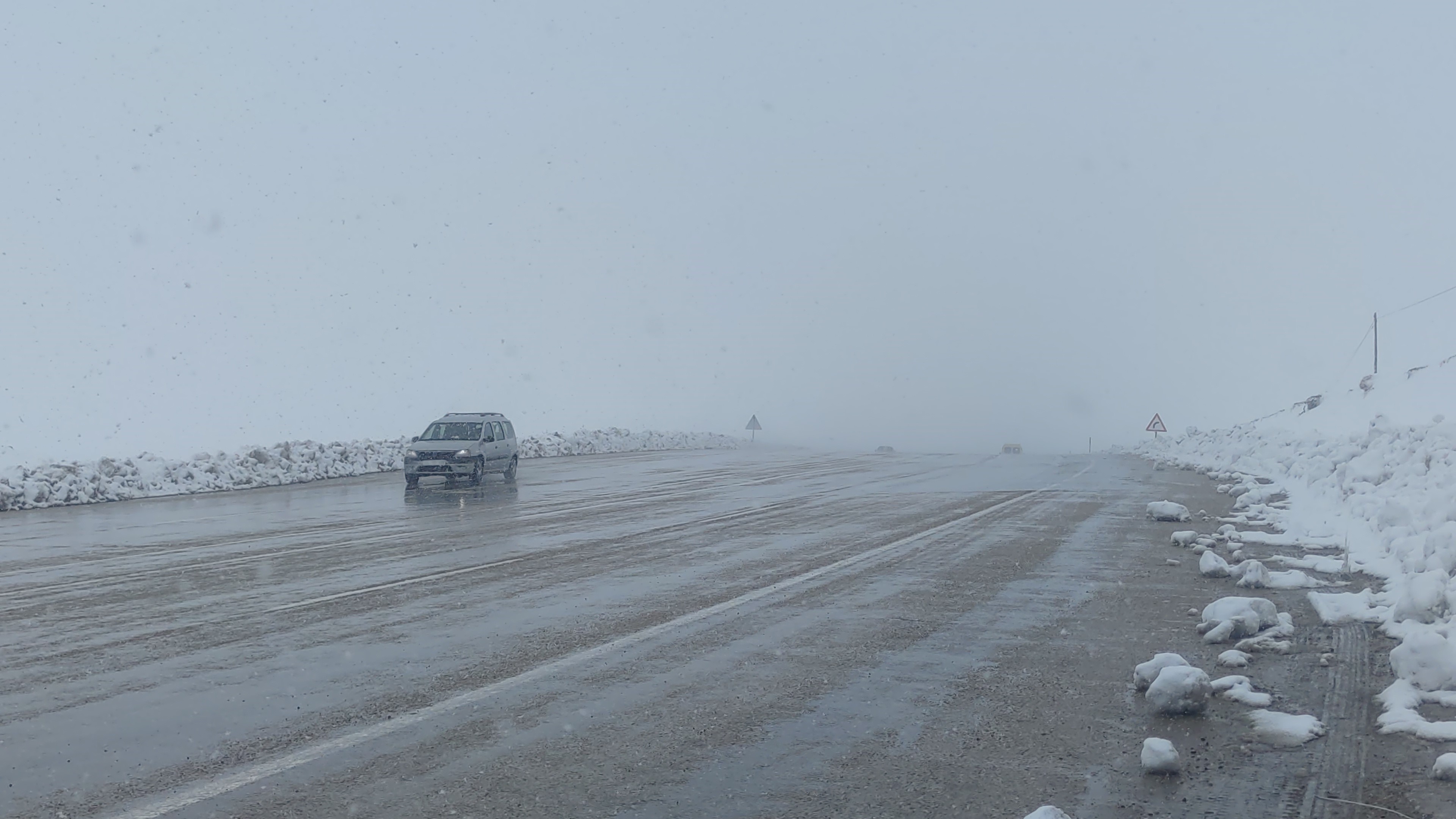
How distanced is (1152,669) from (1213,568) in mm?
5127

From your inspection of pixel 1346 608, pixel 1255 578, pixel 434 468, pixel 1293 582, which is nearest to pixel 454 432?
pixel 434 468

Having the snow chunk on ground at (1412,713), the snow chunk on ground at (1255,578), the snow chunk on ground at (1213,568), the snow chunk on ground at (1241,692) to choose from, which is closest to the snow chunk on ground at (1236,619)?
the snow chunk on ground at (1241,692)

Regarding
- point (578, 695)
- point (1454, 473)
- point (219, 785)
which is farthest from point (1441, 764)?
point (1454, 473)

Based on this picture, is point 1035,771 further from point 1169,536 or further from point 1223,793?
point 1169,536

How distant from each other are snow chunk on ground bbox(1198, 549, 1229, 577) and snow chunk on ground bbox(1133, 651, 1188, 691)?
4.95m

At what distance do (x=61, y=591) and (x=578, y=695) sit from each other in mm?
6761

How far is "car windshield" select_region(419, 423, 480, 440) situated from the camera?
2742 cm

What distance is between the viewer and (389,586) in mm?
10578

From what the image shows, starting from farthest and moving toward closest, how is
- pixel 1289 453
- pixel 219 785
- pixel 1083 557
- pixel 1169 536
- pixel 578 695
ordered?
pixel 1289 453
pixel 1169 536
pixel 1083 557
pixel 578 695
pixel 219 785

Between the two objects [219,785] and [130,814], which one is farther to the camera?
[219,785]

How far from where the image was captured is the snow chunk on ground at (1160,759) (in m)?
5.10

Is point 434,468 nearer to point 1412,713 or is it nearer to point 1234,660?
point 1234,660

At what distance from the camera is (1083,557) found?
42.3 ft

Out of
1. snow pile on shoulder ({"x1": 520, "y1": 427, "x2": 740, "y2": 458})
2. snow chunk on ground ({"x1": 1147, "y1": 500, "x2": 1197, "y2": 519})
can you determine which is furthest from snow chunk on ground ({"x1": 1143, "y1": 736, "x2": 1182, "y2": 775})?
snow pile on shoulder ({"x1": 520, "y1": 427, "x2": 740, "y2": 458})
